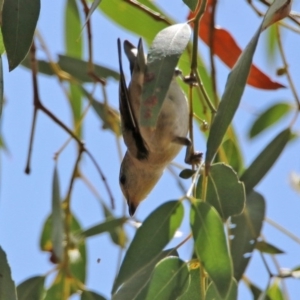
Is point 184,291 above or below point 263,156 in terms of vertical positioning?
below

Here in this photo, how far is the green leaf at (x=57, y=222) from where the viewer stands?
1551 millimetres

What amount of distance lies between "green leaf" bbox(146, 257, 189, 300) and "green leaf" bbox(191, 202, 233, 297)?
5cm

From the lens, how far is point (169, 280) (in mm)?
1263

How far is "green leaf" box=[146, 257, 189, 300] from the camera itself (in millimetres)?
1265

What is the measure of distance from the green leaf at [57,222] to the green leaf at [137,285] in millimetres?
263

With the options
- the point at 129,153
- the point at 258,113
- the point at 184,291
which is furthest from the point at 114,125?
the point at 184,291

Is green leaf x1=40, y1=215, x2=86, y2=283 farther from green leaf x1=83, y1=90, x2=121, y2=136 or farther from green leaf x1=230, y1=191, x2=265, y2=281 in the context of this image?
green leaf x1=230, y1=191, x2=265, y2=281

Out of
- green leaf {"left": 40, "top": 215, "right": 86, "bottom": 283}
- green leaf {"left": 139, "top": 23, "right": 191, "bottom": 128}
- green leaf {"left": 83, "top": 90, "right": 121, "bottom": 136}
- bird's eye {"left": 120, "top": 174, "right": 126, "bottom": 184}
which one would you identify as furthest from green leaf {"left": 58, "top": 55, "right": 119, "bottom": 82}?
green leaf {"left": 139, "top": 23, "right": 191, "bottom": 128}

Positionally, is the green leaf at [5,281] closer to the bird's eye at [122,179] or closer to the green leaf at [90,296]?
the green leaf at [90,296]

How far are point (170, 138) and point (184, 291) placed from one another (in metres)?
0.57

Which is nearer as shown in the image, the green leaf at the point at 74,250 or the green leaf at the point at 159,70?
the green leaf at the point at 159,70

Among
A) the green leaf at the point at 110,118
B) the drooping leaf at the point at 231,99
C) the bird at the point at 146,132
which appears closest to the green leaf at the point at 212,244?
the drooping leaf at the point at 231,99

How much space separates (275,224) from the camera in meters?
1.67

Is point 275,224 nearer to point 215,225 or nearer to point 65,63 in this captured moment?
point 215,225
